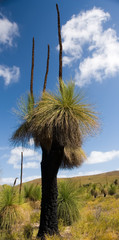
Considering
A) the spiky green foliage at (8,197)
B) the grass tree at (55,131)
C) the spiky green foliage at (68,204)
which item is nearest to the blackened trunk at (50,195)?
the grass tree at (55,131)

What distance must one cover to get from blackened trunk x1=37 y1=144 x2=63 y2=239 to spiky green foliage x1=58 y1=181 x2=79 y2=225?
2042 mm

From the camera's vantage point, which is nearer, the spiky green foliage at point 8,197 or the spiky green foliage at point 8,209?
the spiky green foliage at point 8,209

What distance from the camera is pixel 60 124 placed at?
6391 mm

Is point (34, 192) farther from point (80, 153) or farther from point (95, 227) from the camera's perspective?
point (95, 227)

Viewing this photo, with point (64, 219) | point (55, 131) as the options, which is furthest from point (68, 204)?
point (55, 131)

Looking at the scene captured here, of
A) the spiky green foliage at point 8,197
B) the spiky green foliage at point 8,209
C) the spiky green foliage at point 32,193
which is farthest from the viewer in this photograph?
the spiky green foliage at point 32,193

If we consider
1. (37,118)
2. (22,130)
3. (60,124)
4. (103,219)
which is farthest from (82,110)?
(103,219)

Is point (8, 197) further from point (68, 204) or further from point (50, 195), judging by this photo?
point (50, 195)

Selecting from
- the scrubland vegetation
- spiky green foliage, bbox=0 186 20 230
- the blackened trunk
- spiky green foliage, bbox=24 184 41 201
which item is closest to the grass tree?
the blackened trunk

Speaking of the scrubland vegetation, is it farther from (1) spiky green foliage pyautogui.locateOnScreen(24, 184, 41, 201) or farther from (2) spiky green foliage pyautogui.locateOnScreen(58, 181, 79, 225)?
(1) spiky green foliage pyautogui.locateOnScreen(24, 184, 41, 201)

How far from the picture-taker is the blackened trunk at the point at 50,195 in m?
6.60

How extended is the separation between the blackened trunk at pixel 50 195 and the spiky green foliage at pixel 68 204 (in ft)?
6.70

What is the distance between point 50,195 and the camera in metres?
6.66

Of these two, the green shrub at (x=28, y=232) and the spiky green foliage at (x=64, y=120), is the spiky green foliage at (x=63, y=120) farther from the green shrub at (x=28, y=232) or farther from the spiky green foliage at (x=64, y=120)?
the green shrub at (x=28, y=232)
